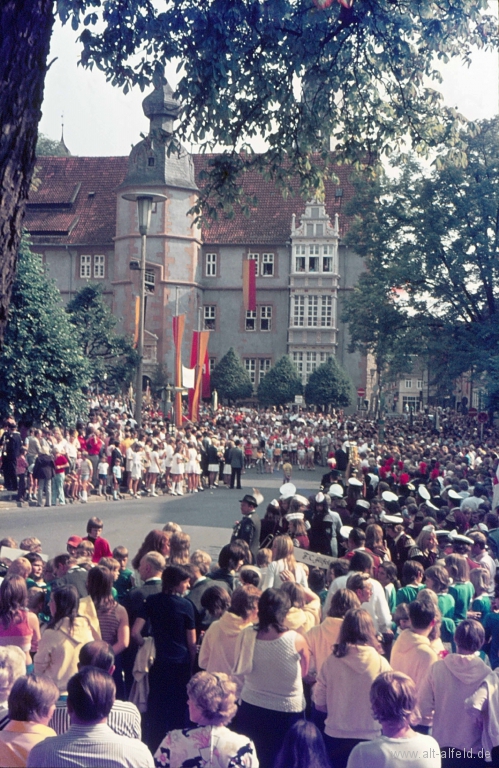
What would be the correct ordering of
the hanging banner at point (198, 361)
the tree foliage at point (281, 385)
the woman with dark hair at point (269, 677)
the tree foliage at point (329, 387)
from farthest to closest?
the tree foliage at point (281, 385) < the tree foliage at point (329, 387) < the hanging banner at point (198, 361) < the woman with dark hair at point (269, 677)

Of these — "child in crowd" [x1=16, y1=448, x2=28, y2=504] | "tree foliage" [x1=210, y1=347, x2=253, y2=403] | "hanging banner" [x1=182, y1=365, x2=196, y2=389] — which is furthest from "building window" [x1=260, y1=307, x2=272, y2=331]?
"child in crowd" [x1=16, y1=448, x2=28, y2=504]

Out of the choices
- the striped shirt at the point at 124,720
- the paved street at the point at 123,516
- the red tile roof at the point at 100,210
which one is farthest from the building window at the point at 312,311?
the striped shirt at the point at 124,720

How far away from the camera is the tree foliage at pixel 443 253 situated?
36.5m

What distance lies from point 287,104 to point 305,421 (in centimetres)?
3648

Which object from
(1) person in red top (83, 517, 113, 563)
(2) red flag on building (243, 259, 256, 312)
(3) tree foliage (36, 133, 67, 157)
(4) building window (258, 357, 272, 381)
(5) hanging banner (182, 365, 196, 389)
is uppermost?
(3) tree foliage (36, 133, 67, 157)

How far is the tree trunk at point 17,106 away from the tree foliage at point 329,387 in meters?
57.1

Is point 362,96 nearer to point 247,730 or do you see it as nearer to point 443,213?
point 247,730

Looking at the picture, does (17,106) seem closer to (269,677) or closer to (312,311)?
(269,677)

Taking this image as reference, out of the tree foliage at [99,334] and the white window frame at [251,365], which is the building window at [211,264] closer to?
the white window frame at [251,365]

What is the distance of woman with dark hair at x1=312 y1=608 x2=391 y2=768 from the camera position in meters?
5.27

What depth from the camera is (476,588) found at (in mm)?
7621

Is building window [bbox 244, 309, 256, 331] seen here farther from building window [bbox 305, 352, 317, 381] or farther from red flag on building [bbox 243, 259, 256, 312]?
red flag on building [bbox 243, 259, 256, 312]

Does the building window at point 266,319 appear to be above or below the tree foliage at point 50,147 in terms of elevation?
below

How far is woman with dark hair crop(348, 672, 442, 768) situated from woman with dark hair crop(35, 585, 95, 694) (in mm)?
2264
